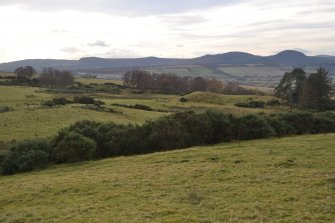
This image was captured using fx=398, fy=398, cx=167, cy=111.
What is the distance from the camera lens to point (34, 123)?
183 feet

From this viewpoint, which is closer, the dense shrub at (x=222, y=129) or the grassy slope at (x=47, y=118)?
the dense shrub at (x=222, y=129)

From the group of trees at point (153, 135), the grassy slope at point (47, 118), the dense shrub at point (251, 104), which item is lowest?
the dense shrub at point (251, 104)

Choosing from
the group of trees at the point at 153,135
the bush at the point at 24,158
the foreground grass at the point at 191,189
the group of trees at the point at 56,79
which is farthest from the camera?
the group of trees at the point at 56,79

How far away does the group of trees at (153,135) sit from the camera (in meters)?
35.0

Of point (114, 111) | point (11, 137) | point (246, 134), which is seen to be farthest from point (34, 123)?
point (246, 134)

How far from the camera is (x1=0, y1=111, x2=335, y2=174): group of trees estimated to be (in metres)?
35.0

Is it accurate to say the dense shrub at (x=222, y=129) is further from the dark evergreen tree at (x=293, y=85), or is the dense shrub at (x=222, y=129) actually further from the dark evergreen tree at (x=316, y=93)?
the dark evergreen tree at (x=293, y=85)

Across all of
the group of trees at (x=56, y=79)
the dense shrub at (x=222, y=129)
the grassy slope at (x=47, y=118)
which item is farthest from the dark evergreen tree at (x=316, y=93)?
the group of trees at (x=56, y=79)

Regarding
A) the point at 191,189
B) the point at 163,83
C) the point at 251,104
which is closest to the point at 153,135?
A: the point at 191,189

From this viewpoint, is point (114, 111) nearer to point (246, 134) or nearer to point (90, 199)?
point (246, 134)

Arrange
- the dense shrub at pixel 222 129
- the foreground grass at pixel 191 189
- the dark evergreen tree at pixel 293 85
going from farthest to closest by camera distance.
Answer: the dark evergreen tree at pixel 293 85 → the dense shrub at pixel 222 129 → the foreground grass at pixel 191 189

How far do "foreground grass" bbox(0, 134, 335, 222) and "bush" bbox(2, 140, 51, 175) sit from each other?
9.77 feet

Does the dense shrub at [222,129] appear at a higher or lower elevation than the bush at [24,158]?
higher

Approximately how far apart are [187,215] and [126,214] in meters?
2.69
